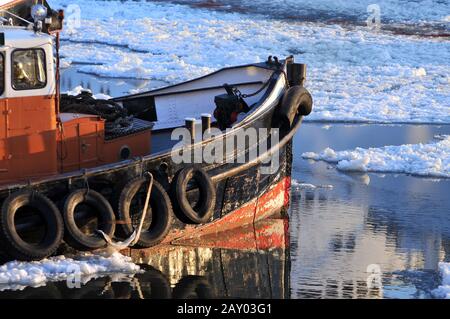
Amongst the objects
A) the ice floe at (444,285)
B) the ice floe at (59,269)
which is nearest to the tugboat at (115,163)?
the ice floe at (59,269)

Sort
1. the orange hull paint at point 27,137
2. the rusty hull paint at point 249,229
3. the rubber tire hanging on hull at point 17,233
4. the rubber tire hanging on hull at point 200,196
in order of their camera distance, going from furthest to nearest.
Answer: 1. the rusty hull paint at point 249,229
2. the rubber tire hanging on hull at point 200,196
3. the orange hull paint at point 27,137
4. the rubber tire hanging on hull at point 17,233

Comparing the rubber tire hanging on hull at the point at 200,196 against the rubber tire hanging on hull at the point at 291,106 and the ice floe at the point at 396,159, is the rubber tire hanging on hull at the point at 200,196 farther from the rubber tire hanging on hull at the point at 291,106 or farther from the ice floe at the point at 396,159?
the ice floe at the point at 396,159

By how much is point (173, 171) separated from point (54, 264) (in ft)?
6.06

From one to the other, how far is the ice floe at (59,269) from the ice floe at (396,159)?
5.87 meters

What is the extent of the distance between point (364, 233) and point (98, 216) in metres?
3.63

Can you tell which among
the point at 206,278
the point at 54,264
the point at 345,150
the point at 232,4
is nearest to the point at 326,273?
the point at 206,278

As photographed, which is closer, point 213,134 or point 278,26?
point 213,134

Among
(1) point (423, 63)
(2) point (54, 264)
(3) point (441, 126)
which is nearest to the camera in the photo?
(2) point (54, 264)

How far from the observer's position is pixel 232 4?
4216 centimetres

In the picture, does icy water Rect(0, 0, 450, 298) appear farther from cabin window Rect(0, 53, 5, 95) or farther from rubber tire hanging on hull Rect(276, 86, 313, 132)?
cabin window Rect(0, 53, 5, 95)

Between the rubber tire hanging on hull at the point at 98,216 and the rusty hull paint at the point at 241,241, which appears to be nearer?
the rubber tire hanging on hull at the point at 98,216

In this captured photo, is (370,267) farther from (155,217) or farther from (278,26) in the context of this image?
(278,26)

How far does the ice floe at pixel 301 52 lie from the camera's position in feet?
73.9

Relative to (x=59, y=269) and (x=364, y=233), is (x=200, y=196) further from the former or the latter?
(x=364, y=233)
